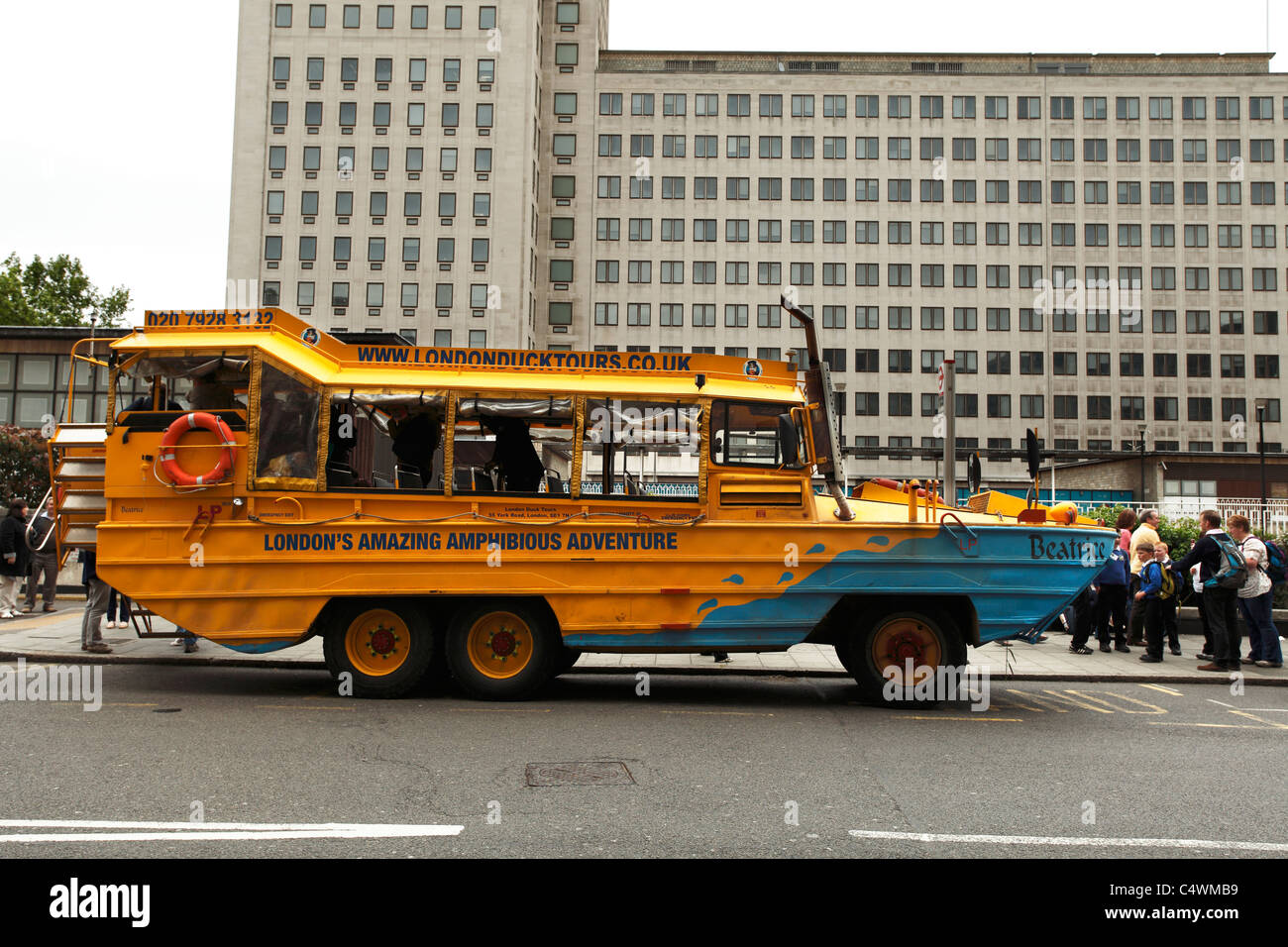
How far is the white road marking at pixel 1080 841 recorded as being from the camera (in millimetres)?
5102

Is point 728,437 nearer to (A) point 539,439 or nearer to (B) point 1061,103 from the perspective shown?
(A) point 539,439

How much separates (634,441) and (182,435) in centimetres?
396

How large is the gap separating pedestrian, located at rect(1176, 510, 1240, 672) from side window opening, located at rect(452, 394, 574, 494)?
7.92m

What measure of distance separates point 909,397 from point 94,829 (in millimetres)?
69547

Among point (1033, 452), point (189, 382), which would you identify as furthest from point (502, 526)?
point (1033, 452)

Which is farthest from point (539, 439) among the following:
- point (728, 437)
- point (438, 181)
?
point (438, 181)

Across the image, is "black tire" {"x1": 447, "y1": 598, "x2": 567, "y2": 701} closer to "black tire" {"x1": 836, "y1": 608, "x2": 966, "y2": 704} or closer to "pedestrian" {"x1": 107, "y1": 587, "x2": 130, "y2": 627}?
"black tire" {"x1": 836, "y1": 608, "x2": 966, "y2": 704}

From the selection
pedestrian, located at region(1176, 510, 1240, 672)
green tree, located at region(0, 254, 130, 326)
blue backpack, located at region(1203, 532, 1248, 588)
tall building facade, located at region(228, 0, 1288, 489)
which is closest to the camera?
blue backpack, located at region(1203, 532, 1248, 588)

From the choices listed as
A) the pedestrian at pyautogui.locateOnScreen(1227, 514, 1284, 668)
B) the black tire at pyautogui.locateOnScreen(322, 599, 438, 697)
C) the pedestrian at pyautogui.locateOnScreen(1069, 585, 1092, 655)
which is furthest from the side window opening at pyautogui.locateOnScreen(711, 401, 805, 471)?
the pedestrian at pyautogui.locateOnScreen(1227, 514, 1284, 668)

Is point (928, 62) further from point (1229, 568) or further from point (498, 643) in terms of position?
point (498, 643)

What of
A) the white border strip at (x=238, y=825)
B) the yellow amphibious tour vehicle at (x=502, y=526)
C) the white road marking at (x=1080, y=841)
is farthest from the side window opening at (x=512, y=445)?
the white road marking at (x=1080, y=841)

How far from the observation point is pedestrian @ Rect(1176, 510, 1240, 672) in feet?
39.8

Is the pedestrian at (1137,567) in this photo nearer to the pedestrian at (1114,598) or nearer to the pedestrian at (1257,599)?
the pedestrian at (1114,598)

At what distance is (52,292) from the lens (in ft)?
190
